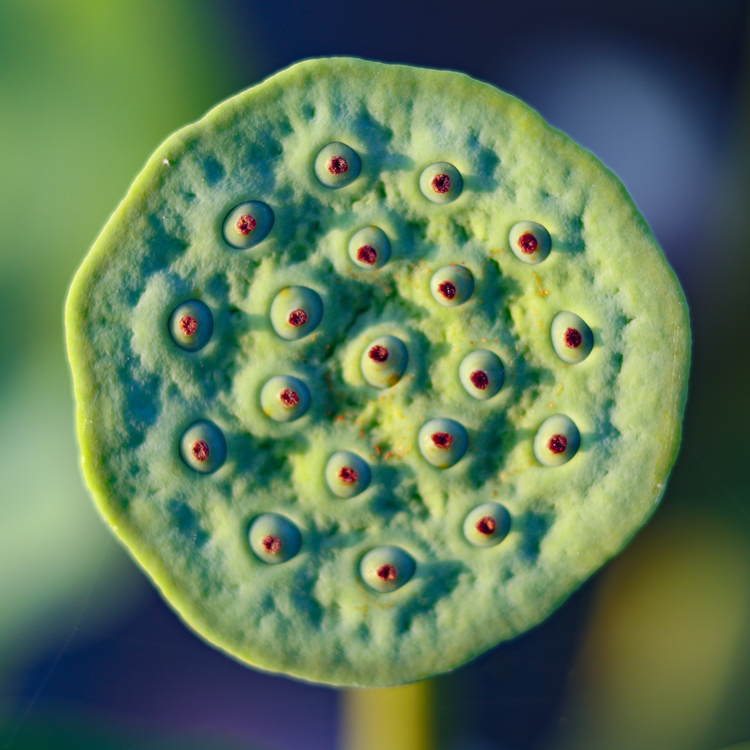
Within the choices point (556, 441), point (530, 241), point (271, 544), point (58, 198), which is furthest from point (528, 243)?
point (58, 198)

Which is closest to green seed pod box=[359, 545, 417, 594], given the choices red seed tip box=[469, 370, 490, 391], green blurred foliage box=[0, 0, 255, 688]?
red seed tip box=[469, 370, 490, 391]

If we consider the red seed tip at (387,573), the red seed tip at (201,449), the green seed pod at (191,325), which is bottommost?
the red seed tip at (387,573)

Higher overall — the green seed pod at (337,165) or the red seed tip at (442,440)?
the green seed pod at (337,165)

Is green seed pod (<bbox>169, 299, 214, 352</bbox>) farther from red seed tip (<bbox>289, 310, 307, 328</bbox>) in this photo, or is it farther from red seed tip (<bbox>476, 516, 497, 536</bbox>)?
red seed tip (<bbox>476, 516, 497, 536</bbox>)

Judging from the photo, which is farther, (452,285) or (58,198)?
(58,198)

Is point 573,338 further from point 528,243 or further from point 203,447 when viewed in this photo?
point 203,447

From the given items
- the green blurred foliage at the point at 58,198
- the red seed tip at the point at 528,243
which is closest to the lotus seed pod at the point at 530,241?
the red seed tip at the point at 528,243

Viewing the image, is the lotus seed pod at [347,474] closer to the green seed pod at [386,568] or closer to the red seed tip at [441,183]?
the green seed pod at [386,568]

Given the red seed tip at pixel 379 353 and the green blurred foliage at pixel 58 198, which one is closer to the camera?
the red seed tip at pixel 379 353
